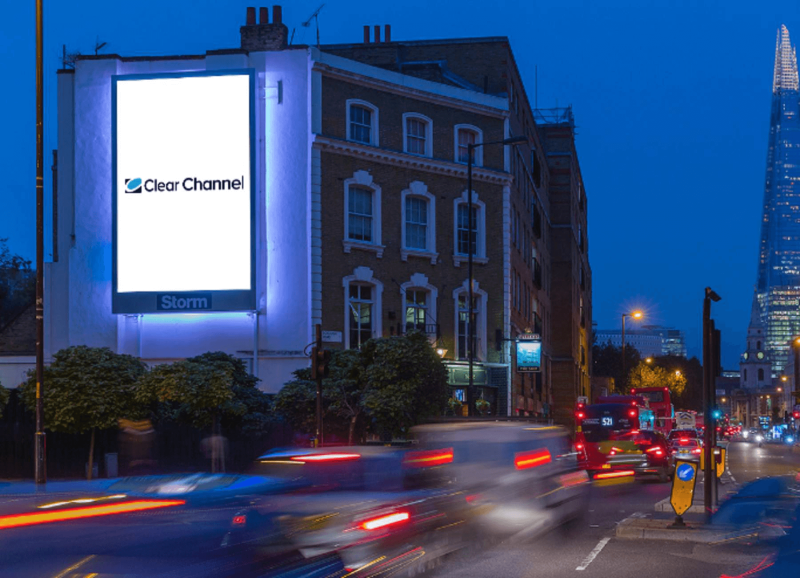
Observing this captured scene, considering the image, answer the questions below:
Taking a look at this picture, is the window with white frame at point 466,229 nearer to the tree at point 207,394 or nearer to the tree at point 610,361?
the tree at point 207,394

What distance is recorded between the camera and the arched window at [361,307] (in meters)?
38.1

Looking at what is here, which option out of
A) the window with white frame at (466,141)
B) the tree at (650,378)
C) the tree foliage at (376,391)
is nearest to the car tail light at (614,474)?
the tree foliage at (376,391)

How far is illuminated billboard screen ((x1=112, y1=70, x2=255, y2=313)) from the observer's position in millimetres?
36031

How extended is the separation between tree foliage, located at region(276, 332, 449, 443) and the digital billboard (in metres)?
11.4

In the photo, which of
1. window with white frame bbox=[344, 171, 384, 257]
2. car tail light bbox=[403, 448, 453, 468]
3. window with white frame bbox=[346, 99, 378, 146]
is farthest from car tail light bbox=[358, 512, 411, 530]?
window with white frame bbox=[346, 99, 378, 146]

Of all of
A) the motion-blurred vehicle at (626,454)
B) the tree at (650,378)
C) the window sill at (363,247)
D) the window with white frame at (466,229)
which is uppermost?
the window with white frame at (466,229)

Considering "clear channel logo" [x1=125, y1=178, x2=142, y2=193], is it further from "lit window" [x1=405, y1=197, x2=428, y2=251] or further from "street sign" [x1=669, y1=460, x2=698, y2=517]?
"street sign" [x1=669, y1=460, x2=698, y2=517]

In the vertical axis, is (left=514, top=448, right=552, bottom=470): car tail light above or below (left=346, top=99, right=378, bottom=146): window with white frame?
below

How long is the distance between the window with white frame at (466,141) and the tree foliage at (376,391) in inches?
488

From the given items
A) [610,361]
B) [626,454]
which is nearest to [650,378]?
[610,361]

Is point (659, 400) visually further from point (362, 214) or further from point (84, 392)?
point (84, 392)

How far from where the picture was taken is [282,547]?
6.61 metres

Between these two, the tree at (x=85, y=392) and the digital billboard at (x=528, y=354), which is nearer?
the tree at (x=85, y=392)

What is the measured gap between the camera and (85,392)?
29.6 m
